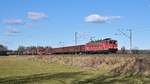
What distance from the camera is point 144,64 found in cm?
2738

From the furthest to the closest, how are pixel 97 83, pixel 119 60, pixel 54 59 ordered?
pixel 54 59 < pixel 119 60 < pixel 97 83

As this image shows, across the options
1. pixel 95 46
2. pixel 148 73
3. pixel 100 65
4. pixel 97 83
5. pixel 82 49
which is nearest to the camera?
pixel 97 83

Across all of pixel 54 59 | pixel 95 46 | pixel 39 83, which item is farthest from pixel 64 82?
pixel 95 46

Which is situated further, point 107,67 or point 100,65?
point 100,65

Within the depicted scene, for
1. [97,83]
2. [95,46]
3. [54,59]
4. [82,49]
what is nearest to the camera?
[97,83]

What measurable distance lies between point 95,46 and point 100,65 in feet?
92.3

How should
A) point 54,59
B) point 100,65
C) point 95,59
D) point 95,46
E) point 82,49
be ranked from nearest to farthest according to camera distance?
point 100,65, point 95,59, point 54,59, point 95,46, point 82,49

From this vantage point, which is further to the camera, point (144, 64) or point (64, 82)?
point (144, 64)

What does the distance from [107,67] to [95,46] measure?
3036cm

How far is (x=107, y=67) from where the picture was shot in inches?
1353

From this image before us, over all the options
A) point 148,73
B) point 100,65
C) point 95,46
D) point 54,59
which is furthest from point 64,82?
point 95,46

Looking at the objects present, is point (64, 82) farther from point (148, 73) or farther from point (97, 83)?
point (148, 73)

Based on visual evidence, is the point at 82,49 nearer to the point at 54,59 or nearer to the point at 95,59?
the point at 54,59

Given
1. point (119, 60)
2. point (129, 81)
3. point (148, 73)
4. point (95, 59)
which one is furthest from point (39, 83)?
point (95, 59)
